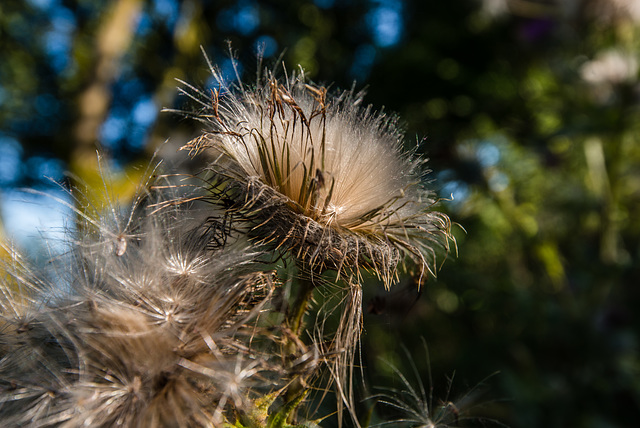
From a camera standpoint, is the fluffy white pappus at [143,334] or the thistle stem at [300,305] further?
the thistle stem at [300,305]

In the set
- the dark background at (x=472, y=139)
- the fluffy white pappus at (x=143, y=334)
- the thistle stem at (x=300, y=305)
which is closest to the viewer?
the fluffy white pappus at (x=143, y=334)

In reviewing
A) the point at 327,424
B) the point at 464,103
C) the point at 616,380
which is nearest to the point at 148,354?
the point at 327,424

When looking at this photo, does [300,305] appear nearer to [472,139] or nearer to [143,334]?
[143,334]

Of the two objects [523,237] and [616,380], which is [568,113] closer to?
[523,237]

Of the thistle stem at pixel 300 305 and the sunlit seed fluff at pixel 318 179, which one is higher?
the sunlit seed fluff at pixel 318 179

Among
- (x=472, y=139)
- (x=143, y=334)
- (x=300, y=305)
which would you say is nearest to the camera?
(x=143, y=334)

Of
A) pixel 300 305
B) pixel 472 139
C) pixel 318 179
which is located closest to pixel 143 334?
pixel 300 305
